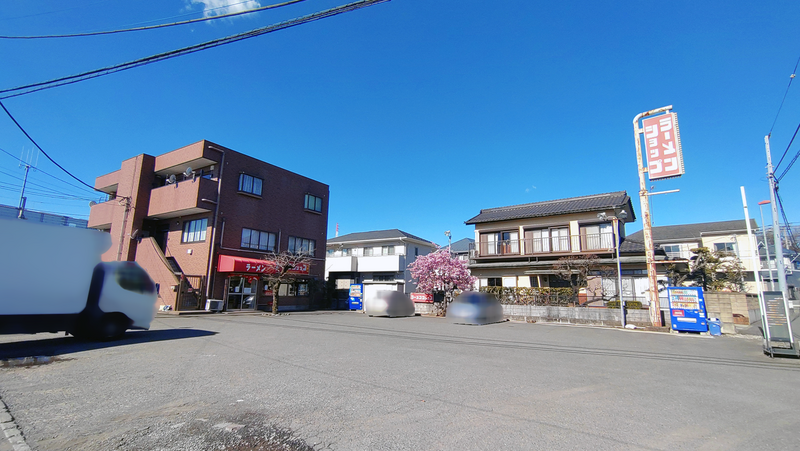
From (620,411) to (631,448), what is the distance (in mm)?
1275

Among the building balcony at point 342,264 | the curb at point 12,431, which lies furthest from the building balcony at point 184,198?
the curb at point 12,431

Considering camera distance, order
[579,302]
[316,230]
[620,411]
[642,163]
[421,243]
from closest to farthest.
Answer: [620,411] → [642,163] → [579,302] → [316,230] → [421,243]

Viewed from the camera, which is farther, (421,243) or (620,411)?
(421,243)

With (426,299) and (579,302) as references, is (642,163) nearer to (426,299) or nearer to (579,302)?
(579,302)

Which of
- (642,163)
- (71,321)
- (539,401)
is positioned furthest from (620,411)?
(642,163)

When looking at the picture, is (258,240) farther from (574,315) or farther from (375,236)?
(574,315)

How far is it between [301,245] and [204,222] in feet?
24.3

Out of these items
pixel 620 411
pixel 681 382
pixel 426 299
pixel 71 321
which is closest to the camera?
pixel 620 411

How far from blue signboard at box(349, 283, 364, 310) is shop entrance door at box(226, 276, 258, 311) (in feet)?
23.2

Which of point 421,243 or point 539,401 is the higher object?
point 421,243

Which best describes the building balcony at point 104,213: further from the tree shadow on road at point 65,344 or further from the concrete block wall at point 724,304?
the concrete block wall at point 724,304

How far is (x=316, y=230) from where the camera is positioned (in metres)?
30.3

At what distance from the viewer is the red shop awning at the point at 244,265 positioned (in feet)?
72.5

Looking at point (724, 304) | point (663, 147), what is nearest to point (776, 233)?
point (724, 304)
